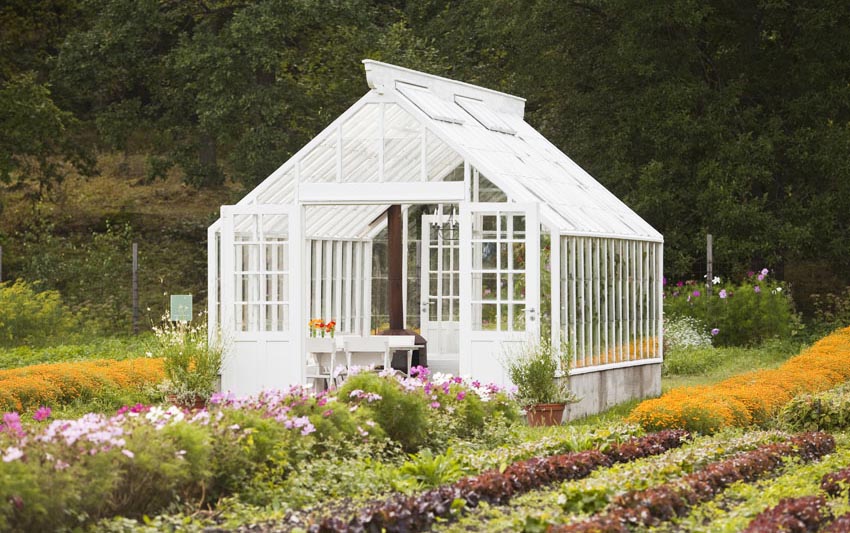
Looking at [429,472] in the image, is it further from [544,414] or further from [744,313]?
[744,313]

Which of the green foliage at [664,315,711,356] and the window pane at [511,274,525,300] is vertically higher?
the window pane at [511,274,525,300]

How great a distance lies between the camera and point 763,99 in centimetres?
2767

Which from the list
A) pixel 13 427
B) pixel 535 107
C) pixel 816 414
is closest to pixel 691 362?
pixel 816 414

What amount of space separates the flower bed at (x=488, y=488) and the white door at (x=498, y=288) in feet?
11.6

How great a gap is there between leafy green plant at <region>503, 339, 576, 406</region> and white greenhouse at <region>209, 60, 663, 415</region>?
0.35m

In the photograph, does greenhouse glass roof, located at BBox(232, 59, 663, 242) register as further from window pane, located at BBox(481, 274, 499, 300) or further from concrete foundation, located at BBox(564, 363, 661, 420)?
concrete foundation, located at BBox(564, 363, 661, 420)

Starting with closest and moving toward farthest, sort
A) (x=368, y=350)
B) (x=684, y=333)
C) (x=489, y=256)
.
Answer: (x=489, y=256) → (x=368, y=350) → (x=684, y=333)

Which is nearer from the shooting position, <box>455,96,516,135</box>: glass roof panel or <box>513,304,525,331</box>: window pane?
<box>513,304,525,331</box>: window pane

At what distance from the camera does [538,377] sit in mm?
13219

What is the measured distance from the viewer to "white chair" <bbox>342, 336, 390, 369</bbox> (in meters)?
14.9

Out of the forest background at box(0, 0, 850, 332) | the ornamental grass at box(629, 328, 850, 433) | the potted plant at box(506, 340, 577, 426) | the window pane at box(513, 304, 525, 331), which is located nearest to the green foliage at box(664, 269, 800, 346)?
the forest background at box(0, 0, 850, 332)

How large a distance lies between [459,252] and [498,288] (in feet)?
4.99

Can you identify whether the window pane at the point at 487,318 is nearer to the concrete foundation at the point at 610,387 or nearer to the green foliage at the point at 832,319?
the concrete foundation at the point at 610,387

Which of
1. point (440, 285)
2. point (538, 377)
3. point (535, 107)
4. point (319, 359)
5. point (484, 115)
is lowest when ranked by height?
point (538, 377)
